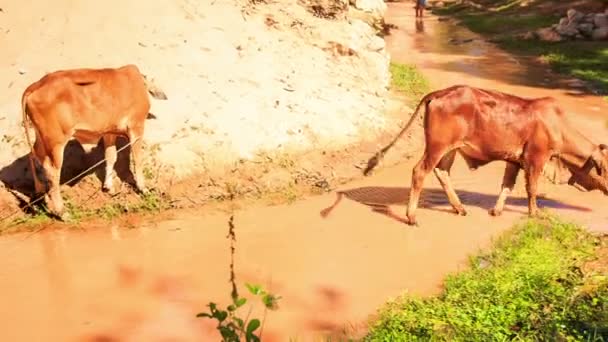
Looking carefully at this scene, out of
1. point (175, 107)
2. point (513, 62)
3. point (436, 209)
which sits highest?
point (175, 107)

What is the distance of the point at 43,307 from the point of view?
229 inches

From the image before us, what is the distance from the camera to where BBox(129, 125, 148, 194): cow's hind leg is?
784 cm

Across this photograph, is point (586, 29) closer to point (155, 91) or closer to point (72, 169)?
point (155, 91)

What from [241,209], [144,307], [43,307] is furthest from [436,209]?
[43,307]

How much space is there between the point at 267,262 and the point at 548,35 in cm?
1634

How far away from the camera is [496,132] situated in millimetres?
7113

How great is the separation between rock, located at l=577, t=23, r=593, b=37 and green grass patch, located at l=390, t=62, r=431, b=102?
23.7 feet

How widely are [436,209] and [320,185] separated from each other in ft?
5.38

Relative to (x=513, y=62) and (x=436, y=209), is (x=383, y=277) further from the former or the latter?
(x=513, y=62)

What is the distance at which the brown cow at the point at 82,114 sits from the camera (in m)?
7.07

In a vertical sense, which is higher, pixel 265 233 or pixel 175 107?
pixel 175 107

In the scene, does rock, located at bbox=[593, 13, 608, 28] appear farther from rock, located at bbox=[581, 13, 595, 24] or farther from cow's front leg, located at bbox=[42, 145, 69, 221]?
cow's front leg, located at bbox=[42, 145, 69, 221]

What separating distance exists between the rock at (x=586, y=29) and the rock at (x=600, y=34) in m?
0.18

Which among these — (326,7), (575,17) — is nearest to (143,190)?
(326,7)
